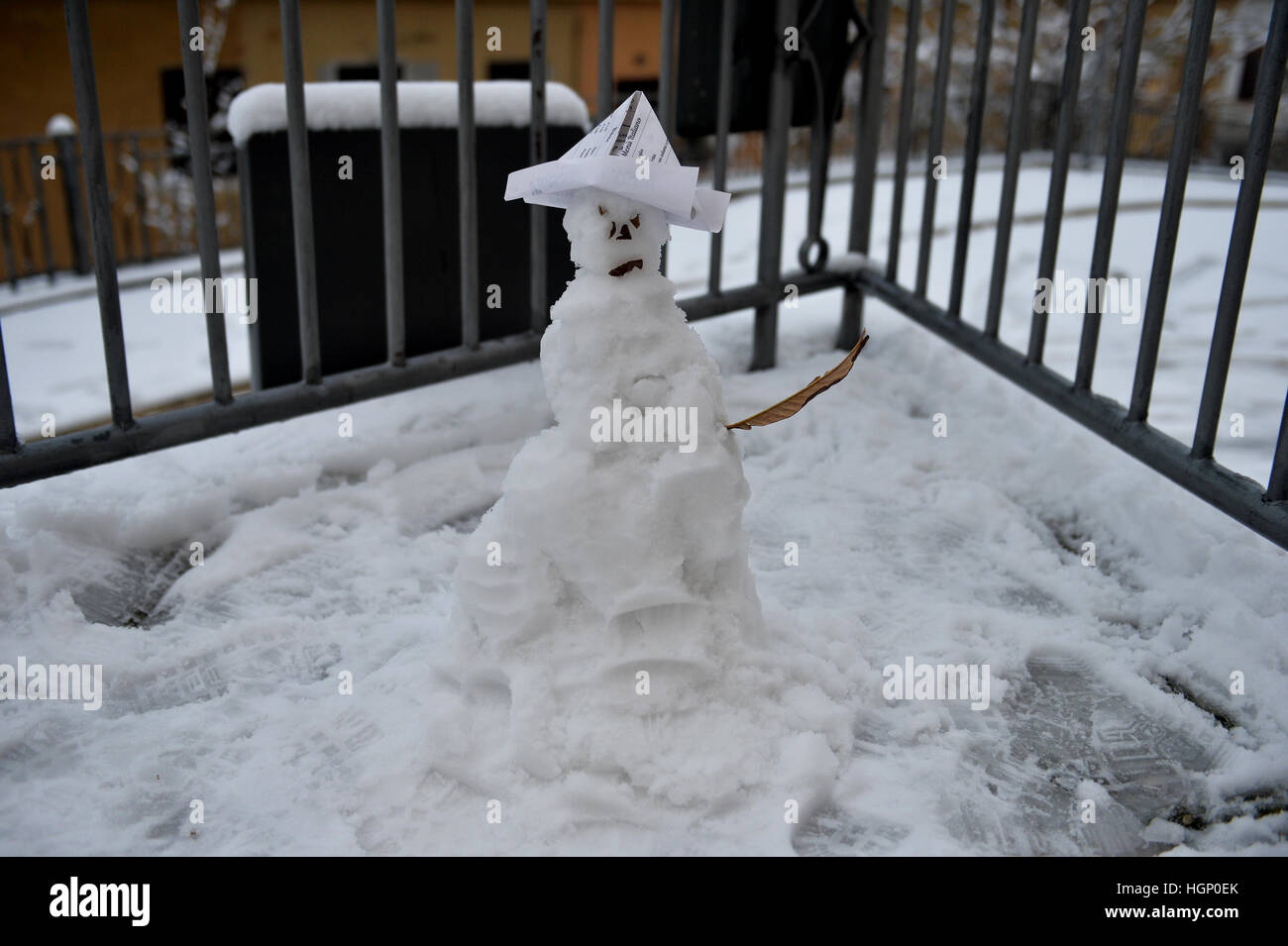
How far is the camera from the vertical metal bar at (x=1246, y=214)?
2246 millimetres

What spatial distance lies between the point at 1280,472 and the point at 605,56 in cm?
200

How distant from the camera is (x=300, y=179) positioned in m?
2.66

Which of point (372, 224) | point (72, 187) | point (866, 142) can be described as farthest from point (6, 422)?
point (72, 187)

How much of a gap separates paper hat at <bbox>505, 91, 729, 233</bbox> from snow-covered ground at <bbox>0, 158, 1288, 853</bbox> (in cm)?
81

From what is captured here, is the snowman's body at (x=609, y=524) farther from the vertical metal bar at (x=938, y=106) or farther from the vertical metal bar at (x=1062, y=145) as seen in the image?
the vertical metal bar at (x=938, y=106)

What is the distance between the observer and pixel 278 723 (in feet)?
6.66

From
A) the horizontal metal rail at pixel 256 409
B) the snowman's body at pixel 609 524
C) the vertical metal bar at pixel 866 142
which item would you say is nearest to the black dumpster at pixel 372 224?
the horizontal metal rail at pixel 256 409

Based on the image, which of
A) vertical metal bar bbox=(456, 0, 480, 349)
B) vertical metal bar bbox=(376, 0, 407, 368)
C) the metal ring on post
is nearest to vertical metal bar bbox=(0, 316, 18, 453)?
vertical metal bar bbox=(376, 0, 407, 368)

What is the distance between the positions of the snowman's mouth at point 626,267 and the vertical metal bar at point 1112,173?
134 centimetres

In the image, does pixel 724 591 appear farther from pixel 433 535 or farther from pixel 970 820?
pixel 433 535

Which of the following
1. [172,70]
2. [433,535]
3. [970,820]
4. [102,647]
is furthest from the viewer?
[172,70]

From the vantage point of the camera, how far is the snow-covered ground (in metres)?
1.79
